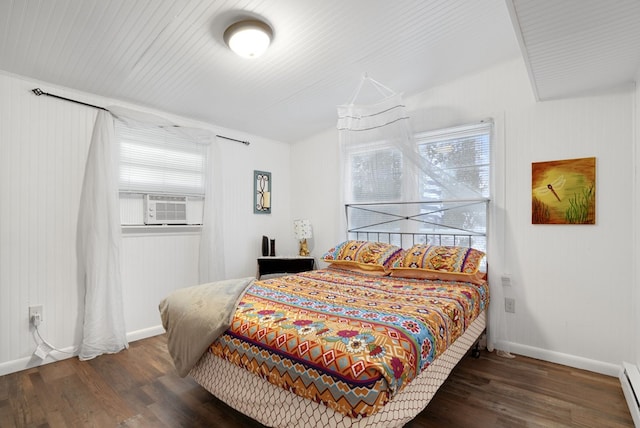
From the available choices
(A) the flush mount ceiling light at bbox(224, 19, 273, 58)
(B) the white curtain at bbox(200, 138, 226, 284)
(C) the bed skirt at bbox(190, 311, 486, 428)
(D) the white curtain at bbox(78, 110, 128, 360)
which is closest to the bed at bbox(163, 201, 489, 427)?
(C) the bed skirt at bbox(190, 311, 486, 428)

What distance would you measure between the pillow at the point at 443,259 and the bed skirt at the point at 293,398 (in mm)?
689

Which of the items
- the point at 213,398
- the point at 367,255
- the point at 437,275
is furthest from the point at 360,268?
the point at 213,398

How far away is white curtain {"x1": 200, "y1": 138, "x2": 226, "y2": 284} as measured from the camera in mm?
3605

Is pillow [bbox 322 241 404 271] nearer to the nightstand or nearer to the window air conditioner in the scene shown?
the nightstand

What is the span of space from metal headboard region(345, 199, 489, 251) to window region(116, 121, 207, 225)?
1845 mm

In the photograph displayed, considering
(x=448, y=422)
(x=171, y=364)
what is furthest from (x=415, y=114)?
(x=171, y=364)

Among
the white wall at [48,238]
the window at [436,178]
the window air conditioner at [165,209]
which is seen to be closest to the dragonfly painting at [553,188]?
the window at [436,178]

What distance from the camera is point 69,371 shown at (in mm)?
2529

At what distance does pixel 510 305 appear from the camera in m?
2.82

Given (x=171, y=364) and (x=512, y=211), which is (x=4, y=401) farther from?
(x=512, y=211)

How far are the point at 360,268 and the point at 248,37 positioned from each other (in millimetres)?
2233

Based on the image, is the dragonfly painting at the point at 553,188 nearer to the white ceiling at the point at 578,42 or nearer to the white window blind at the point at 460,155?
the white window blind at the point at 460,155

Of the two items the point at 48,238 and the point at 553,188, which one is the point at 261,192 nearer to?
the point at 48,238

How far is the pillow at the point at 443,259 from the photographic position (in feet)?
8.61
